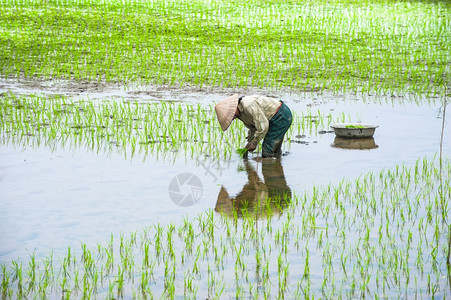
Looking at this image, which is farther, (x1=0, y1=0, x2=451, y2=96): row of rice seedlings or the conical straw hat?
(x1=0, y1=0, x2=451, y2=96): row of rice seedlings

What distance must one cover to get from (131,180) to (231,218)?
1.43 m

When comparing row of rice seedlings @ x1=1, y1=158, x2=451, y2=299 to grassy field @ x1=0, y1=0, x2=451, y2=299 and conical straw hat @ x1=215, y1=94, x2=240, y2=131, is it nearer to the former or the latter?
grassy field @ x1=0, y1=0, x2=451, y2=299

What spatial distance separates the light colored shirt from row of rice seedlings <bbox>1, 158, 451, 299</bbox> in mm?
1100

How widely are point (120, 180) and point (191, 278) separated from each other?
2311 mm

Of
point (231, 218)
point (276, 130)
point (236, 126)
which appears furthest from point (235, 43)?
point (231, 218)

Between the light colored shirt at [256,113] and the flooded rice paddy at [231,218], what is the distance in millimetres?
357

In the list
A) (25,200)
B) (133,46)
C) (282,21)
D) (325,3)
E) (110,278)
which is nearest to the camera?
(110,278)

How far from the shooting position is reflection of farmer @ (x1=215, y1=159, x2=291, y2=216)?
198 inches

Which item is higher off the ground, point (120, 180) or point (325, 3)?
point (325, 3)

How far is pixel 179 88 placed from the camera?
10383mm

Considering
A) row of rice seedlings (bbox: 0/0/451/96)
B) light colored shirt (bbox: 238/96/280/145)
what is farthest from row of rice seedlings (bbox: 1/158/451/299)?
row of rice seedlings (bbox: 0/0/451/96)

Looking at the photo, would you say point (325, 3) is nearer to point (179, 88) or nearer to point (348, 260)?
point (179, 88)

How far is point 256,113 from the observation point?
6.15 metres

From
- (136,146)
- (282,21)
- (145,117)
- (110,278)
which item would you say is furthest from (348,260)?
(282,21)
